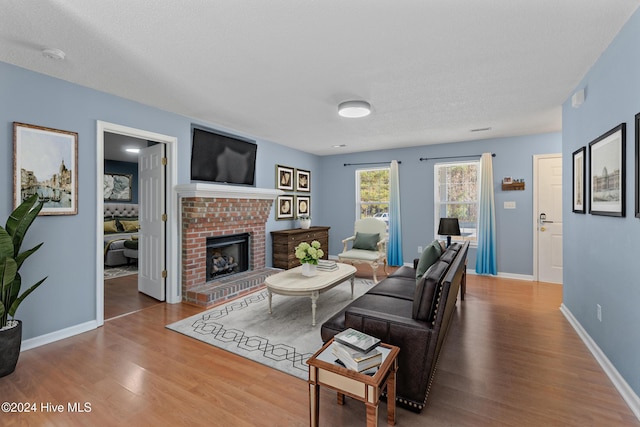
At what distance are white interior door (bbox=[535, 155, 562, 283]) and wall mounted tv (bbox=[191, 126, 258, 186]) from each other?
4.76 meters

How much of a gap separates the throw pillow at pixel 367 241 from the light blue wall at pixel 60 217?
3.71 m

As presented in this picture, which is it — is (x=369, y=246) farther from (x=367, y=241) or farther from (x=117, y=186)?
(x=117, y=186)

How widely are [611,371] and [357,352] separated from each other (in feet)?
6.66

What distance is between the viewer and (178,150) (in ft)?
12.7

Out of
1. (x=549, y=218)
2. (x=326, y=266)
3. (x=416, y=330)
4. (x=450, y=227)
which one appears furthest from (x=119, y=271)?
(x=549, y=218)

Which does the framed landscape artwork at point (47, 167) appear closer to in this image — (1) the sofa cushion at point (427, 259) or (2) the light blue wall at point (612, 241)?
(1) the sofa cushion at point (427, 259)

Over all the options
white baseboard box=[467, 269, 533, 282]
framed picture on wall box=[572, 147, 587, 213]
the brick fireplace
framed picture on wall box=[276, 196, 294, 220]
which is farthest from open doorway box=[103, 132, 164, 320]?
white baseboard box=[467, 269, 533, 282]

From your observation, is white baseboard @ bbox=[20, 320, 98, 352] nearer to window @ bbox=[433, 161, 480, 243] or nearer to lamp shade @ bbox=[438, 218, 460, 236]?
lamp shade @ bbox=[438, 218, 460, 236]

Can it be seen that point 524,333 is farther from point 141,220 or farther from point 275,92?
point 141,220

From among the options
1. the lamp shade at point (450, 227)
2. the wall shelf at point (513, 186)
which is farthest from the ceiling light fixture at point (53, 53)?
the wall shelf at point (513, 186)

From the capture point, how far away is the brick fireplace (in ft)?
12.3

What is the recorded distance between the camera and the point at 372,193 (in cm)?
647

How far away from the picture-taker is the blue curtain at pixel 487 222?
509 cm

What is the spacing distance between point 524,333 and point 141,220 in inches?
189
